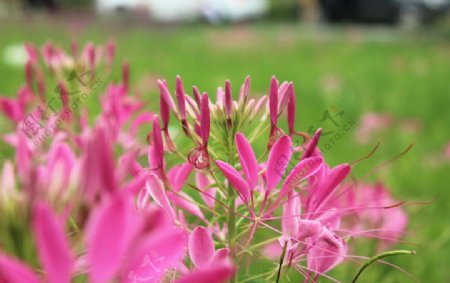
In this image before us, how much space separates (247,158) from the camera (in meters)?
0.47

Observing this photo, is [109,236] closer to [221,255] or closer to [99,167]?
[99,167]

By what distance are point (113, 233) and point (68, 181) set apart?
0.29 feet

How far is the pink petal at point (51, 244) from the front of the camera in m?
0.25

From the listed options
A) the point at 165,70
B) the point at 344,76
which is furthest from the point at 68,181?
the point at 165,70

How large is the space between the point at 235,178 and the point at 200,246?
0.06 meters

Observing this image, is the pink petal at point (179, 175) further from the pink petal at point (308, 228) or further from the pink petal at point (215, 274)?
the pink petal at point (215, 274)

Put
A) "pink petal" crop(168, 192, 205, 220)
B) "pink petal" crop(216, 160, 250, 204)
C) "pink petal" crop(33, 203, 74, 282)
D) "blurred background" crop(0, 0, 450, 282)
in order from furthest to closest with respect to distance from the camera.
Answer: "blurred background" crop(0, 0, 450, 282)
"pink petal" crop(168, 192, 205, 220)
"pink petal" crop(216, 160, 250, 204)
"pink petal" crop(33, 203, 74, 282)

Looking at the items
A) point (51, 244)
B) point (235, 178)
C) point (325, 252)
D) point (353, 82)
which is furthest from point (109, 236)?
point (353, 82)

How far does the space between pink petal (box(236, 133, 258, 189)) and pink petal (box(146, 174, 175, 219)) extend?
63 millimetres

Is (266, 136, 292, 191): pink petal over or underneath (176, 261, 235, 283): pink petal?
underneath

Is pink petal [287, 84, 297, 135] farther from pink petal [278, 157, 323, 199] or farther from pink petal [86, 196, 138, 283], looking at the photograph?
pink petal [86, 196, 138, 283]

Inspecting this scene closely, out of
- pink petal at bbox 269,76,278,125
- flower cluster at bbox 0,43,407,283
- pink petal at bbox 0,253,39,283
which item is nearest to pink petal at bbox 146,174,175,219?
flower cluster at bbox 0,43,407,283

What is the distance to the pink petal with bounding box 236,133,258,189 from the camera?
45 cm

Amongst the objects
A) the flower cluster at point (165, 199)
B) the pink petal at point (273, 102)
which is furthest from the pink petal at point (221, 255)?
the pink petal at point (273, 102)
